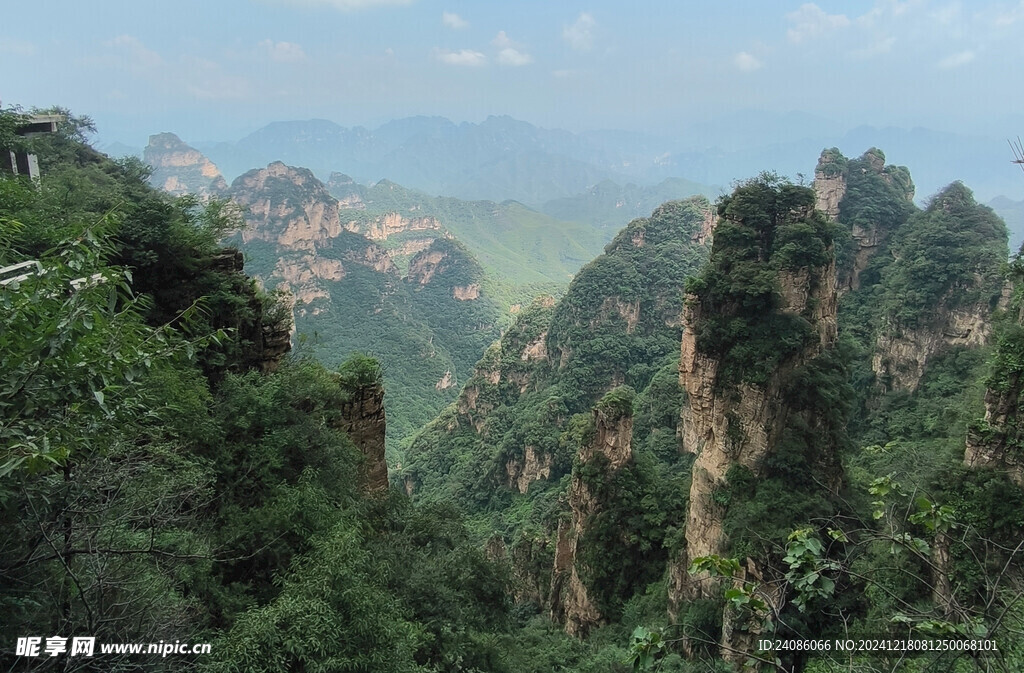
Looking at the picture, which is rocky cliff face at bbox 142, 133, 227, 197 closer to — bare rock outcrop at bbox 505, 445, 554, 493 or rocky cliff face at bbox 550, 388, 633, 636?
bare rock outcrop at bbox 505, 445, 554, 493

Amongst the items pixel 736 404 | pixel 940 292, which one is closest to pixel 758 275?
pixel 736 404

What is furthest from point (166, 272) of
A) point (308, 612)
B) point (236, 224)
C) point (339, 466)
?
point (308, 612)

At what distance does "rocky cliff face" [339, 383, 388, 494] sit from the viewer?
13750 millimetres

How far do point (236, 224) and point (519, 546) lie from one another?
71.5 feet

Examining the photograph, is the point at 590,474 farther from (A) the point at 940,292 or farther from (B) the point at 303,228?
(B) the point at 303,228

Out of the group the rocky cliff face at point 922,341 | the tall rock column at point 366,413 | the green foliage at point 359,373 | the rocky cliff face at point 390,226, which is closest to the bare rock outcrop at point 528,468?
the rocky cliff face at point 922,341

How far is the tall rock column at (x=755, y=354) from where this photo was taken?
53.4ft

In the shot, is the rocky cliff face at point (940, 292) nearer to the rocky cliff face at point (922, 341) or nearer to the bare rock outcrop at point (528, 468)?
the rocky cliff face at point (922, 341)

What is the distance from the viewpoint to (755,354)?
16.4m

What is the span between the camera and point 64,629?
4.14 metres

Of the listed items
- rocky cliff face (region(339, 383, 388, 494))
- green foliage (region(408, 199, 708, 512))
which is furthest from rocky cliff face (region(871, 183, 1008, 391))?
rocky cliff face (region(339, 383, 388, 494))

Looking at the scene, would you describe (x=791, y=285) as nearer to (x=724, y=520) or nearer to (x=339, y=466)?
(x=724, y=520)

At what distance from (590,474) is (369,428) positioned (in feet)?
33.8

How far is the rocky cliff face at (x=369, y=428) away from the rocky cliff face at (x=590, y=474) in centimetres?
939
